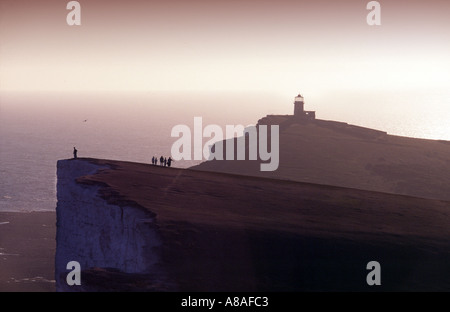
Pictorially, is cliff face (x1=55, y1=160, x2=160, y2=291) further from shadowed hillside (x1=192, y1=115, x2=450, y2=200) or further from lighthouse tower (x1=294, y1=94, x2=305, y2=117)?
lighthouse tower (x1=294, y1=94, x2=305, y2=117)

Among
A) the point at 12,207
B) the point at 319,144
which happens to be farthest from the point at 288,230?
the point at 12,207

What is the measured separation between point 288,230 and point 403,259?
471 cm

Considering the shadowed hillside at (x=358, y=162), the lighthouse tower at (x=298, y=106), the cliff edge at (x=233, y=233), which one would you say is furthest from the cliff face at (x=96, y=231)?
the lighthouse tower at (x=298, y=106)

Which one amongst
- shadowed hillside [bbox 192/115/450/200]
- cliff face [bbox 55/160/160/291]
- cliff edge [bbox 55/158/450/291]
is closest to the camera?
cliff edge [bbox 55/158/450/291]

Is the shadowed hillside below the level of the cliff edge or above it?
above

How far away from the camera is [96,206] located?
2958 centimetres

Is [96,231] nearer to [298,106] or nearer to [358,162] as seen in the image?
[358,162]

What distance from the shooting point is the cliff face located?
24.7 metres

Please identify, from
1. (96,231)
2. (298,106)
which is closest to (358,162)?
(298,106)

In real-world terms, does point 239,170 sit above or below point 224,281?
above

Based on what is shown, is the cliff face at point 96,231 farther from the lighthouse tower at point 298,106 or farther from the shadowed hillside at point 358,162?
the lighthouse tower at point 298,106

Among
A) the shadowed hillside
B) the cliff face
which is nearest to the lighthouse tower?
the shadowed hillside

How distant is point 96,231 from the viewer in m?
29.5
